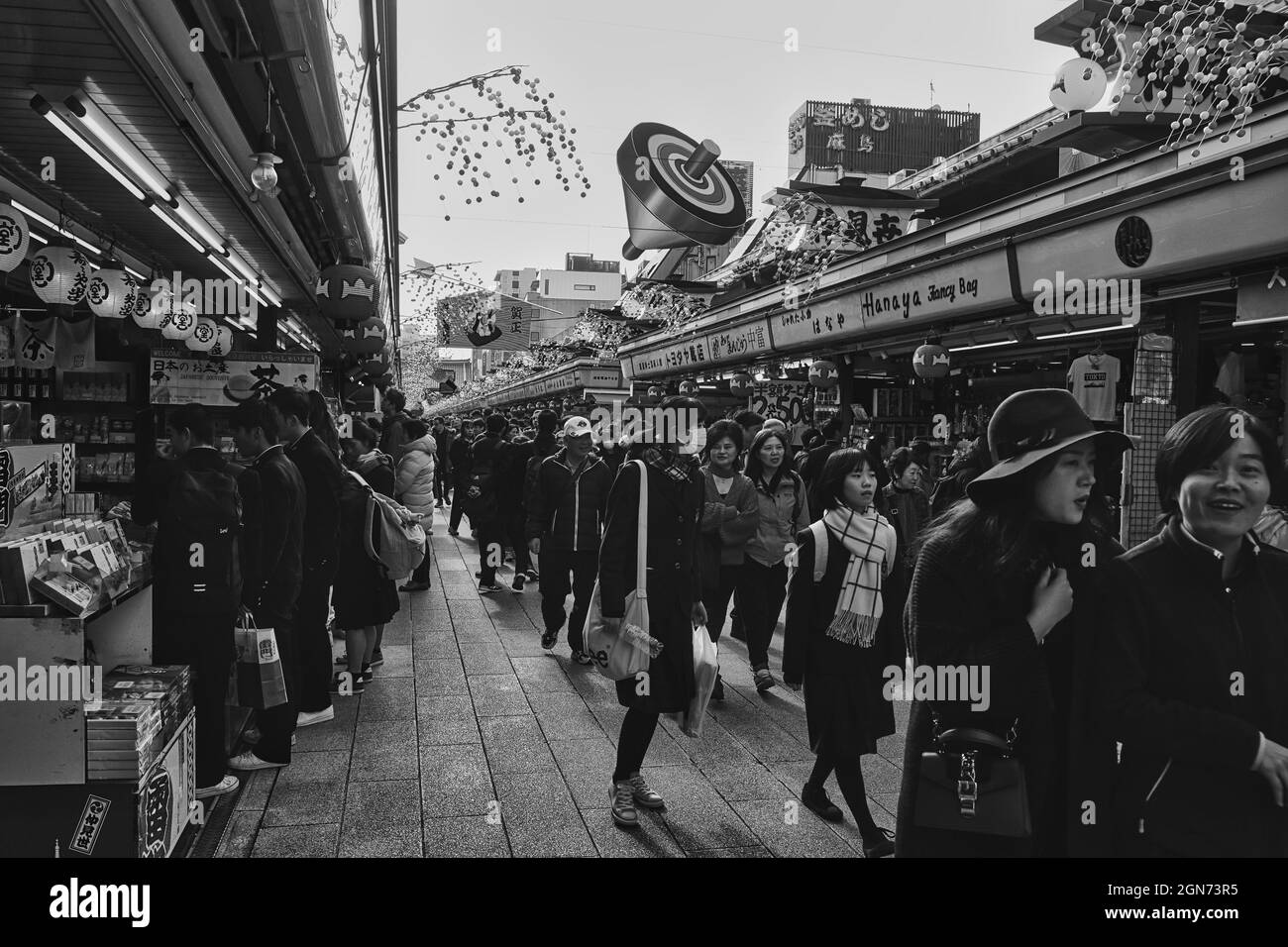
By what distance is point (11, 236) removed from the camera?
5.10 m

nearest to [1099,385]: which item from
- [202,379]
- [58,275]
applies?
[202,379]

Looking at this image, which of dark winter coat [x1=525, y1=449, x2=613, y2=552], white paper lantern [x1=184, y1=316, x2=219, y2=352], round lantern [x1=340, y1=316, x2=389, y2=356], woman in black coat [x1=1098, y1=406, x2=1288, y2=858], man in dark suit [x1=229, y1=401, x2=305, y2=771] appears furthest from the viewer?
round lantern [x1=340, y1=316, x2=389, y2=356]

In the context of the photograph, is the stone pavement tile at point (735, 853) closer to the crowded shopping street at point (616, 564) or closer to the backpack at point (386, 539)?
the crowded shopping street at point (616, 564)

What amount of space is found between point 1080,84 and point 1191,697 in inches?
205

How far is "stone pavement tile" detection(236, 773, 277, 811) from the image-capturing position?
15.2 ft

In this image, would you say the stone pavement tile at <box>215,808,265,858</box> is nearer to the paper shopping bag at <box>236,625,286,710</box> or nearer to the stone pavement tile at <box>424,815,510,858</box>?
the paper shopping bag at <box>236,625,286,710</box>

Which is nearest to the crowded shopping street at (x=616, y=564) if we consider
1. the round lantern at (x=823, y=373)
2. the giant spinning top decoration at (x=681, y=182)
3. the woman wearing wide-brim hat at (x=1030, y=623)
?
the woman wearing wide-brim hat at (x=1030, y=623)

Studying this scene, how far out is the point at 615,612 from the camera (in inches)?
179

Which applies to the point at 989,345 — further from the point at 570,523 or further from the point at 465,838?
the point at 465,838

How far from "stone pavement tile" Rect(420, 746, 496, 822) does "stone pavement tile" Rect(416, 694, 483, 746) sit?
0.49ft

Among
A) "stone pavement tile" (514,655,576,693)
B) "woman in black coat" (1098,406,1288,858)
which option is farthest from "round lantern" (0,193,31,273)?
"woman in black coat" (1098,406,1288,858)

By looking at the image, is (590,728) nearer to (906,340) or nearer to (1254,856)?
(1254,856)

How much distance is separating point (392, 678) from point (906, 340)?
6.91 meters
